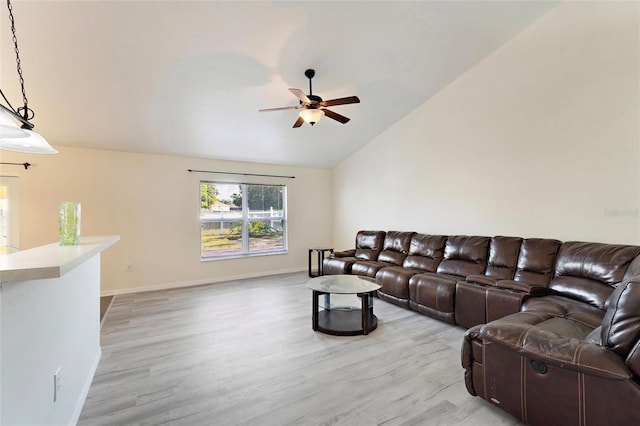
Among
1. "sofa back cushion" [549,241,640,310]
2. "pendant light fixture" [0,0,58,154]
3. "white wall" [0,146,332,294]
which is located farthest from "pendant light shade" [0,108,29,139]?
"sofa back cushion" [549,241,640,310]

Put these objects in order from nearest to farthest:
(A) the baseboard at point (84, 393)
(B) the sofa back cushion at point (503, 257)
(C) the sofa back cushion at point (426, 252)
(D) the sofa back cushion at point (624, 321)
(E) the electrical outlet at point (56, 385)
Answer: (D) the sofa back cushion at point (624, 321) < (E) the electrical outlet at point (56, 385) < (A) the baseboard at point (84, 393) < (B) the sofa back cushion at point (503, 257) < (C) the sofa back cushion at point (426, 252)

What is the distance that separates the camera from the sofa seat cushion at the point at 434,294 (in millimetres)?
3162

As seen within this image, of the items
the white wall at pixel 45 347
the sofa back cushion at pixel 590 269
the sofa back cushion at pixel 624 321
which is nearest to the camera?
the white wall at pixel 45 347

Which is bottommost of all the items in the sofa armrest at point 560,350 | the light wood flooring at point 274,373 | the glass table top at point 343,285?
the light wood flooring at point 274,373

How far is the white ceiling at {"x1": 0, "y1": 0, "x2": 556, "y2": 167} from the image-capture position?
253 centimetres

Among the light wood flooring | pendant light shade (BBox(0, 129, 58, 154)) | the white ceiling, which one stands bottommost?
the light wood flooring

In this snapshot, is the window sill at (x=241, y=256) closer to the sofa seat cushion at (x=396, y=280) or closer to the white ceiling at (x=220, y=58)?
the white ceiling at (x=220, y=58)

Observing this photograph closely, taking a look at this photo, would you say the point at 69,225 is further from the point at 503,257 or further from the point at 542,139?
the point at 542,139

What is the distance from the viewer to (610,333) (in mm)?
1378

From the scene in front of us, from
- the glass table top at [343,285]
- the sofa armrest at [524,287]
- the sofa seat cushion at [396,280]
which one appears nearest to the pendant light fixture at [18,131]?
the glass table top at [343,285]

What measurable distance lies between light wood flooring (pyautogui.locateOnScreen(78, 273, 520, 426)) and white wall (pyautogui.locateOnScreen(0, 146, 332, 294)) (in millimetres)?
1249

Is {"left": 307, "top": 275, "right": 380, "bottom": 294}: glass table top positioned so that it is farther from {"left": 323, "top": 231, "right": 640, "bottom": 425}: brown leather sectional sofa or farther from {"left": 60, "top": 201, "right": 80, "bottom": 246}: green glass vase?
{"left": 60, "top": 201, "right": 80, "bottom": 246}: green glass vase

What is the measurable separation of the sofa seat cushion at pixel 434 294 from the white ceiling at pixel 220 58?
2700 mm

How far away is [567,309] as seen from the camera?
2303 mm
